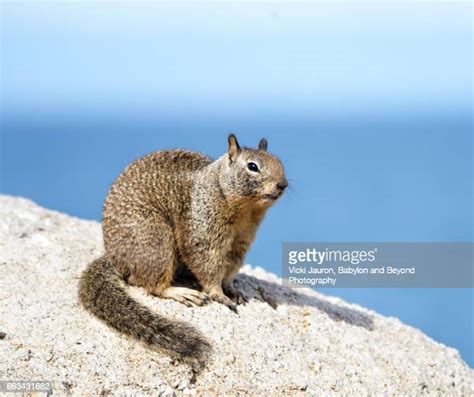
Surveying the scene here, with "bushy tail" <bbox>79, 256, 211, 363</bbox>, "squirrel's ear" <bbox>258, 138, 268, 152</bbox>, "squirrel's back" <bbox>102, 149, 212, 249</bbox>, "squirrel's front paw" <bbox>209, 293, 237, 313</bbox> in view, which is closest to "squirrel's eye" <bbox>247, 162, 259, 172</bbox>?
"squirrel's ear" <bbox>258, 138, 268, 152</bbox>

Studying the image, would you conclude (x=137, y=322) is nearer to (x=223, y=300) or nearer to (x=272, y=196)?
(x=223, y=300)

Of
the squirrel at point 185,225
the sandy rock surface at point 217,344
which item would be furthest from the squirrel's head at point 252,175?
the sandy rock surface at point 217,344

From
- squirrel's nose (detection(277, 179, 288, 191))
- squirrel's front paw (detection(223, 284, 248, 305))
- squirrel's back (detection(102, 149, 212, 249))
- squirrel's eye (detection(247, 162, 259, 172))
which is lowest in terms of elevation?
squirrel's front paw (detection(223, 284, 248, 305))

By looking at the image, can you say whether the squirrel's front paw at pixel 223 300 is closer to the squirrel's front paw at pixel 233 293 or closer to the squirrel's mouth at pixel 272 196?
the squirrel's front paw at pixel 233 293

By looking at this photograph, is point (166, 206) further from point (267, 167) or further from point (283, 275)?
point (283, 275)

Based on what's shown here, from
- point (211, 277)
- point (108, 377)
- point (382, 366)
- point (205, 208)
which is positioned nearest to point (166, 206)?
point (205, 208)

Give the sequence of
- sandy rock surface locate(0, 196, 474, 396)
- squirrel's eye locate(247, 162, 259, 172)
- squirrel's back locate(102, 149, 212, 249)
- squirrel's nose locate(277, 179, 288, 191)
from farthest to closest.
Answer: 1. squirrel's back locate(102, 149, 212, 249)
2. squirrel's eye locate(247, 162, 259, 172)
3. squirrel's nose locate(277, 179, 288, 191)
4. sandy rock surface locate(0, 196, 474, 396)

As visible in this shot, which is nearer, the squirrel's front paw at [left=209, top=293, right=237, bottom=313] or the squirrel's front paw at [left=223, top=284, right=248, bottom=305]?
the squirrel's front paw at [left=209, top=293, right=237, bottom=313]

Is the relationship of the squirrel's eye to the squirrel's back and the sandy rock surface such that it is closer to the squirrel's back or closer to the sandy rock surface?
the squirrel's back
